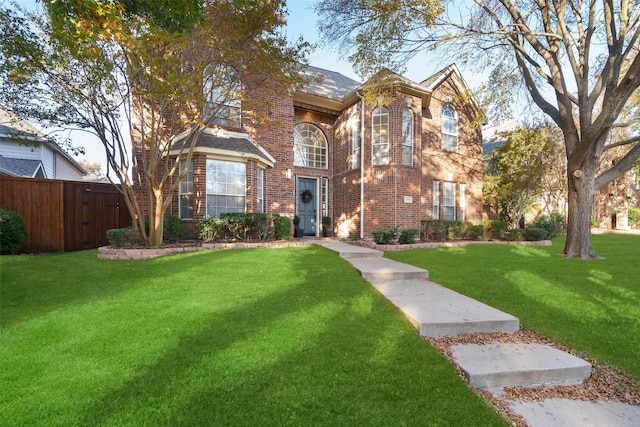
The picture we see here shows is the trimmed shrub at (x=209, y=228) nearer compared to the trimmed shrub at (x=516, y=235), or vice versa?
the trimmed shrub at (x=209, y=228)

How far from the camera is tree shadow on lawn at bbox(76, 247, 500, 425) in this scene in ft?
6.10

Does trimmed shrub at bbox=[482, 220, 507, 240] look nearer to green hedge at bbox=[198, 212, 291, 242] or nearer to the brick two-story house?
the brick two-story house

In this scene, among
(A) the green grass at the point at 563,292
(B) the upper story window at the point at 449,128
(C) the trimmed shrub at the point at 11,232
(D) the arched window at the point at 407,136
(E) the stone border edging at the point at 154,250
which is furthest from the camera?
(B) the upper story window at the point at 449,128

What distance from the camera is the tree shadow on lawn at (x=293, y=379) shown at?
186 centimetres

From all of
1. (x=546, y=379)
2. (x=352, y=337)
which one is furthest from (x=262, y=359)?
(x=546, y=379)

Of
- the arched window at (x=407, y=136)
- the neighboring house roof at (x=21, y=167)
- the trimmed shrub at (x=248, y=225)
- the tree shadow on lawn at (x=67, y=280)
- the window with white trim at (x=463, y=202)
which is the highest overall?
the arched window at (x=407, y=136)

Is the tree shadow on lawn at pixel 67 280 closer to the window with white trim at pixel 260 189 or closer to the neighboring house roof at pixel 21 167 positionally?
the window with white trim at pixel 260 189

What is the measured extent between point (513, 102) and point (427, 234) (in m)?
5.58

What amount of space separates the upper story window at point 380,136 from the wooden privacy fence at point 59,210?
9.11 meters

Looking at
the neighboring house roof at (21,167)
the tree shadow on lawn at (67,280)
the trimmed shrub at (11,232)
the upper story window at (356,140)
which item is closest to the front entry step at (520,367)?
the tree shadow on lawn at (67,280)

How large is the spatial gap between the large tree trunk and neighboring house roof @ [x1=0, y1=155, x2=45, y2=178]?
19139 mm

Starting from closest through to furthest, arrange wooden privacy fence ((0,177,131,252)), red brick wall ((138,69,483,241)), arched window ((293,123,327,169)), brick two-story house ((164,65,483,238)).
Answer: wooden privacy fence ((0,177,131,252))
brick two-story house ((164,65,483,238))
red brick wall ((138,69,483,241))
arched window ((293,123,327,169))

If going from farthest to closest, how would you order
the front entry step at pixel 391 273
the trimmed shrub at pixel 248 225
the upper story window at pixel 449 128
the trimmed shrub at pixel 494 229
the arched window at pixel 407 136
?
the upper story window at pixel 449 128, the trimmed shrub at pixel 494 229, the arched window at pixel 407 136, the trimmed shrub at pixel 248 225, the front entry step at pixel 391 273

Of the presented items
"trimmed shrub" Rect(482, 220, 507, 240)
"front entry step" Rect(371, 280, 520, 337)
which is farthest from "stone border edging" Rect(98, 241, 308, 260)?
"trimmed shrub" Rect(482, 220, 507, 240)
